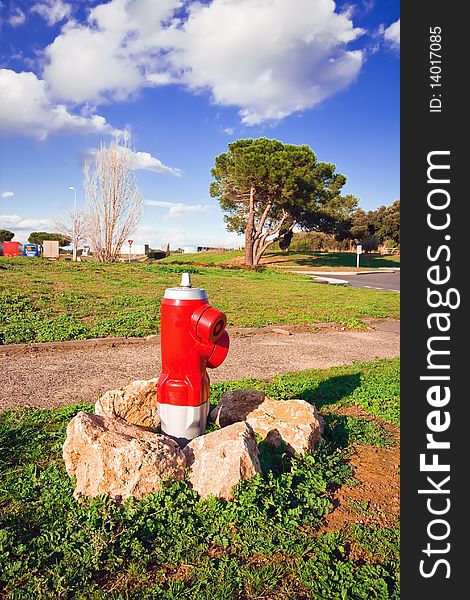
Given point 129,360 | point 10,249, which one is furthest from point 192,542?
point 10,249

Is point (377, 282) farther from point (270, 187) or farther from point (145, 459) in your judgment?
point (145, 459)

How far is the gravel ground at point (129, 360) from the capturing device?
5.25m

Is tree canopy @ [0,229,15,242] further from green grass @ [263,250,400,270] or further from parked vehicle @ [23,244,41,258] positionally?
green grass @ [263,250,400,270]

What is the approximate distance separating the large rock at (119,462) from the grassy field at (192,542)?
0.08 metres

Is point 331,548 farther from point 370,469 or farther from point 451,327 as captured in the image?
point 451,327

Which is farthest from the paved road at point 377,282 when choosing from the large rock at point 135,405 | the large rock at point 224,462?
the large rock at point 224,462

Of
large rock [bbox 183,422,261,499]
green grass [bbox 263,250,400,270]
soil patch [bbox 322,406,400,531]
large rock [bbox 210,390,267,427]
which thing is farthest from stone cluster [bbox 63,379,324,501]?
green grass [bbox 263,250,400,270]

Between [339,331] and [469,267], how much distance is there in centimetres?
820

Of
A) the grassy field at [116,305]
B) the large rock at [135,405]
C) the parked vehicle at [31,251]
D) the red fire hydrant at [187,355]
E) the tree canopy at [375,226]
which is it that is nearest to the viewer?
the red fire hydrant at [187,355]

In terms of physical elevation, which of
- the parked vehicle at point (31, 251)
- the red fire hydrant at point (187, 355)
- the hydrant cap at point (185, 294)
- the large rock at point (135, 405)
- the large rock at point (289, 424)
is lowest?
the large rock at point (289, 424)

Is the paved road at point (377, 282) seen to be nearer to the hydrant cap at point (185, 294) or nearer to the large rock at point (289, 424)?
the large rock at point (289, 424)

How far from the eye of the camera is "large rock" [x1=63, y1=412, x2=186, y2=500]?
276 cm

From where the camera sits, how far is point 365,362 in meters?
7.18

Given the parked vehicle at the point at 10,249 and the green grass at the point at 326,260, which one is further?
the green grass at the point at 326,260
